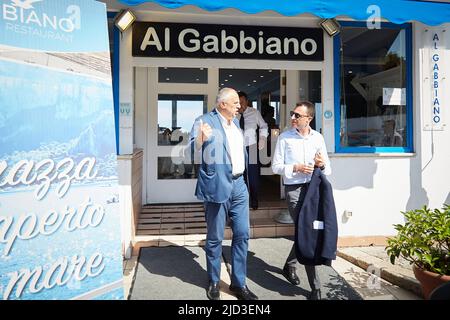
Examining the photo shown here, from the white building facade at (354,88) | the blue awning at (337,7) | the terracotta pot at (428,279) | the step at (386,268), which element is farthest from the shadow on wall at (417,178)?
the terracotta pot at (428,279)

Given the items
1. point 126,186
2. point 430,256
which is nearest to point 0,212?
point 126,186

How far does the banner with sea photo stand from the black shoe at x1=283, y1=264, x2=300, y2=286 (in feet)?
5.59

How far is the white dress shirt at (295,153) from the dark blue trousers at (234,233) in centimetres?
46

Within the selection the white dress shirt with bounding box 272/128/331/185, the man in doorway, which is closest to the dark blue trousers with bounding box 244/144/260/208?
the man in doorway

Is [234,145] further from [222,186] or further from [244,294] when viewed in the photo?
[244,294]

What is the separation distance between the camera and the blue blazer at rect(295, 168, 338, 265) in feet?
9.25

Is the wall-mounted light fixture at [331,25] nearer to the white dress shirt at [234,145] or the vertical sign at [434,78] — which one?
the vertical sign at [434,78]

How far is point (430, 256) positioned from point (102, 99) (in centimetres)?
274

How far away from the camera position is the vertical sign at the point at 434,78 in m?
4.52

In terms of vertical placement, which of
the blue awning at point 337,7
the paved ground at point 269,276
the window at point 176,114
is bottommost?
the paved ground at point 269,276

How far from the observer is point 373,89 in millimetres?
4746

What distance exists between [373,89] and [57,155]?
4209 millimetres

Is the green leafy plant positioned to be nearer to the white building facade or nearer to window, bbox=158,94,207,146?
the white building facade

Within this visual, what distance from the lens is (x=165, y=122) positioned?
5.61 m
